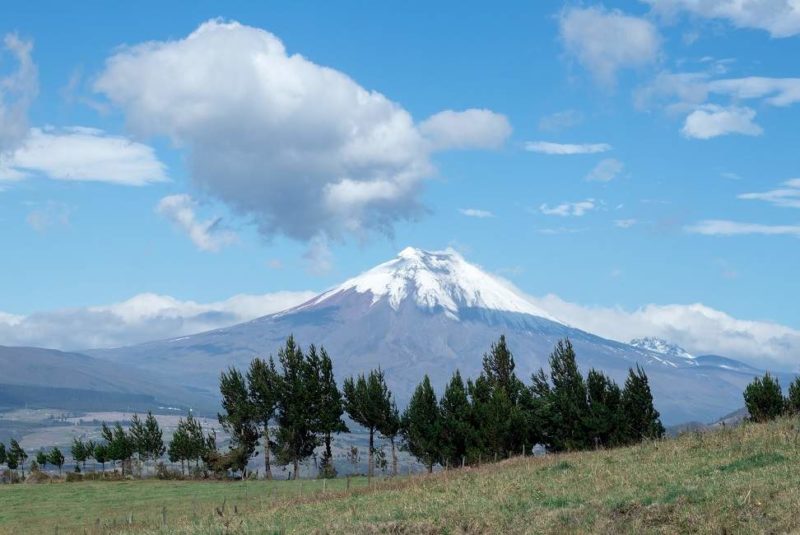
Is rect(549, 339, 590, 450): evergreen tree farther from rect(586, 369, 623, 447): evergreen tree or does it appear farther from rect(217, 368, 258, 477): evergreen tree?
rect(217, 368, 258, 477): evergreen tree

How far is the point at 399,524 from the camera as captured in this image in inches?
986

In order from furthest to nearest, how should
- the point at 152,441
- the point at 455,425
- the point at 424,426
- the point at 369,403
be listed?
the point at 152,441 → the point at 369,403 → the point at 424,426 → the point at 455,425

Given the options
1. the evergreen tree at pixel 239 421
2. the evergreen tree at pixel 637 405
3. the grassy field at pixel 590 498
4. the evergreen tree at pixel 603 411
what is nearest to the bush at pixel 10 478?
the evergreen tree at pixel 239 421

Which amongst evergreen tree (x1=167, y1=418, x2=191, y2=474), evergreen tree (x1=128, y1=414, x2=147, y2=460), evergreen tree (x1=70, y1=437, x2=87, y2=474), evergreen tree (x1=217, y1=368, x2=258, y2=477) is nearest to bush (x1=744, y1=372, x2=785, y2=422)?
evergreen tree (x1=217, y1=368, x2=258, y2=477)

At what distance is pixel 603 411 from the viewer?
91.5m

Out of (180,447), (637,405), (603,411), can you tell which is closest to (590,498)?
(603,411)

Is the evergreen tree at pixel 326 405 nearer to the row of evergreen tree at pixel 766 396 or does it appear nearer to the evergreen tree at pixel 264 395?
the evergreen tree at pixel 264 395

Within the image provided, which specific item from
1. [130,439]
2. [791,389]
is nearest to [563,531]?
[791,389]

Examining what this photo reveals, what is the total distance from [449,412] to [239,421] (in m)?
28.9

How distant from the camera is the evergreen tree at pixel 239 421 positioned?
4031 inches

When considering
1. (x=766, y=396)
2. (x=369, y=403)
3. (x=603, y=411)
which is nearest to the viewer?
(x=603, y=411)

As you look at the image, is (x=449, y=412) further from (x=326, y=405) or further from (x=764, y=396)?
(x=764, y=396)

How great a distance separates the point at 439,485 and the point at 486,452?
53.8 meters

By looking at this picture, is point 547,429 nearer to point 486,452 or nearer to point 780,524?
point 486,452
